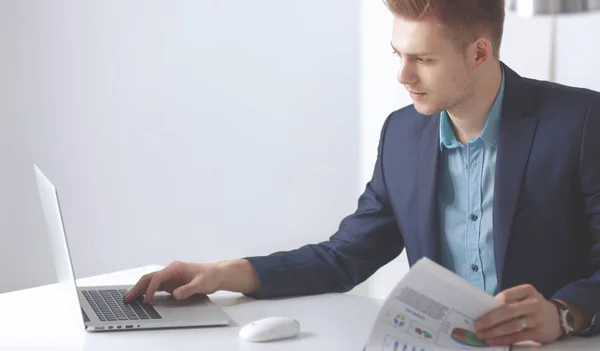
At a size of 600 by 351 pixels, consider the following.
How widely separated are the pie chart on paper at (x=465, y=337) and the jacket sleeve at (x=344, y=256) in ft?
1.54

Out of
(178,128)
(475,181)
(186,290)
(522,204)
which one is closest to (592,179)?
(522,204)

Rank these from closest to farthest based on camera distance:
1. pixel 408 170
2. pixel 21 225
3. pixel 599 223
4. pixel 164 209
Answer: pixel 599 223, pixel 408 170, pixel 21 225, pixel 164 209

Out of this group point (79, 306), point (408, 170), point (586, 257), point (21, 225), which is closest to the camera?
point (79, 306)

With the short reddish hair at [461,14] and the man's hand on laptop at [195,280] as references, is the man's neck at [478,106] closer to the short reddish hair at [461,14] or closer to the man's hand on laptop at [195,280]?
the short reddish hair at [461,14]

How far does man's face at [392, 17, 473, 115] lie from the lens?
1.73m

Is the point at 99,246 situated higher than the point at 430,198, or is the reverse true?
the point at 430,198

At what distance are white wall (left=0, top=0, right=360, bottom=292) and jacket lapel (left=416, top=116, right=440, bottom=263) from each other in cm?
195

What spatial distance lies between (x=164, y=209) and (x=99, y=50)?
713mm

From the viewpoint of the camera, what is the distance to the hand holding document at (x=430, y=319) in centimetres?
135

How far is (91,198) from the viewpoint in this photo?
3555 millimetres

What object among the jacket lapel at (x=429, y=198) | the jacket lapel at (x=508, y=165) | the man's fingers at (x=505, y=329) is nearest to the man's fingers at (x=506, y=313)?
the man's fingers at (x=505, y=329)

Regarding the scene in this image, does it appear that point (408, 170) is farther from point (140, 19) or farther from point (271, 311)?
point (140, 19)

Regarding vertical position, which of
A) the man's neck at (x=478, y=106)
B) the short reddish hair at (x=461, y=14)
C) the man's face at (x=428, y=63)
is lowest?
the man's neck at (x=478, y=106)

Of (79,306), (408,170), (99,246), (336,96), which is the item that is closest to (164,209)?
(99,246)
